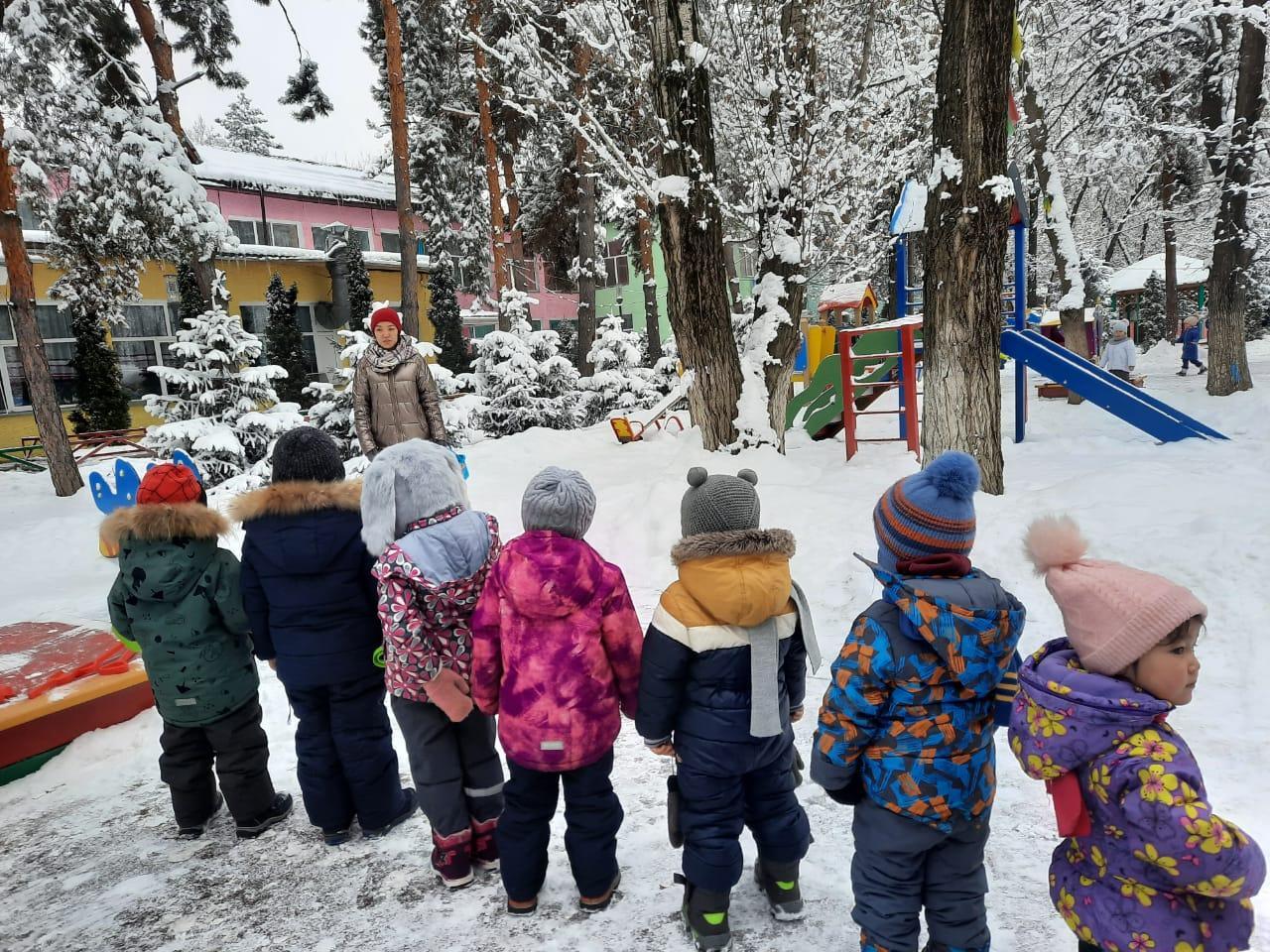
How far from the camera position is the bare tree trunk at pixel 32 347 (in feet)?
33.0

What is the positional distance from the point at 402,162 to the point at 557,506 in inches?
547

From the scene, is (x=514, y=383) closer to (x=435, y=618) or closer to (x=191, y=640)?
(x=191, y=640)

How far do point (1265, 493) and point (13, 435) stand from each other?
20093mm

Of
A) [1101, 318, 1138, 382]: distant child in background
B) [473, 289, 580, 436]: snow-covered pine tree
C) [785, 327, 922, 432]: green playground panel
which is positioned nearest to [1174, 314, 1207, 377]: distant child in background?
[1101, 318, 1138, 382]: distant child in background

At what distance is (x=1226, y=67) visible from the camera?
41.1 ft

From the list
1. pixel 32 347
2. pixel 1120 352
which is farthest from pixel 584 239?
pixel 1120 352

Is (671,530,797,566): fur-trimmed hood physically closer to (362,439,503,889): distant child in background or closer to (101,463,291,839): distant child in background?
(362,439,503,889): distant child in background

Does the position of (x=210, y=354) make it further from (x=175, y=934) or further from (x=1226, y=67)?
(x=1226, y=67)

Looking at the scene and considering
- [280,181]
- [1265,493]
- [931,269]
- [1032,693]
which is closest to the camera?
[1032,693]

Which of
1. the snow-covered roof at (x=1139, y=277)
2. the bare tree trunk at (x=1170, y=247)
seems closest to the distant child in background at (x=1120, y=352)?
the bare tree trunk at (x=1170, y=247)

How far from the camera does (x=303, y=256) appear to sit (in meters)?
19.2

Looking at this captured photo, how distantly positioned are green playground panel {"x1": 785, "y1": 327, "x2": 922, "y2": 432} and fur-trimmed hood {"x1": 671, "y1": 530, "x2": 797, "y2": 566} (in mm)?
7094

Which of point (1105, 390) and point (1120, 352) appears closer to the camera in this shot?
point (1105, 390)

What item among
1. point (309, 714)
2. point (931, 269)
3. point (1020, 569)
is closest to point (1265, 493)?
point (1020, 569)
